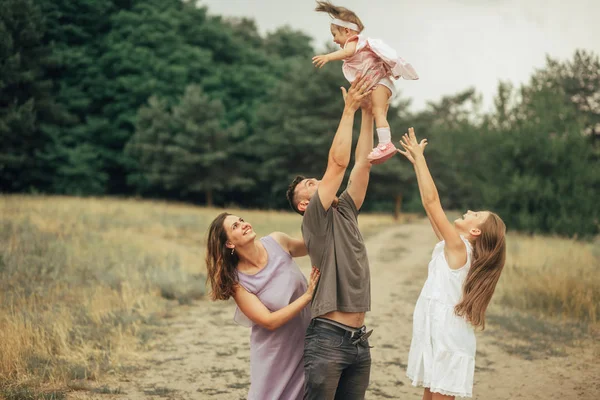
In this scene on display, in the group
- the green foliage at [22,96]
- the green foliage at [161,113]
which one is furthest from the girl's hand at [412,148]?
the green foliage at [22,96]

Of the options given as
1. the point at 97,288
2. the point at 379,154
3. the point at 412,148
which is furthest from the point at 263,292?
the point at 97,288

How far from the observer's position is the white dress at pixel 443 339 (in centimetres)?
329

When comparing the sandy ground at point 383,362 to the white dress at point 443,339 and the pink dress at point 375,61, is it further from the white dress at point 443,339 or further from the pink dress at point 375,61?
the pink dress at point 375,61

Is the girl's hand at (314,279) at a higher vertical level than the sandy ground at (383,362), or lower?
higher

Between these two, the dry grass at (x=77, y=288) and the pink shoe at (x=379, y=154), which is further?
the dry grass at (x=77, y=288)

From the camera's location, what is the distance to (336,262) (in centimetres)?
313

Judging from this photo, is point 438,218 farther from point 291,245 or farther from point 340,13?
point 340,13

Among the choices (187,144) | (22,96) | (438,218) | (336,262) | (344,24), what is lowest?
(336,262)

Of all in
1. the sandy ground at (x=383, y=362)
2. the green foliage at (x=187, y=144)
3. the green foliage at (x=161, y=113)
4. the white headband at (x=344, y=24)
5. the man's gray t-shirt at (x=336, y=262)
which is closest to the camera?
the man's gray t-shirt at (x=336, y=262)

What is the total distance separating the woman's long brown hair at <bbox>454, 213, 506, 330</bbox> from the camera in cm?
331

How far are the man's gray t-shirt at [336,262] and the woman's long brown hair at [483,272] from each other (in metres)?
0.63

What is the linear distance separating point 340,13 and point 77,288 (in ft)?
21.9

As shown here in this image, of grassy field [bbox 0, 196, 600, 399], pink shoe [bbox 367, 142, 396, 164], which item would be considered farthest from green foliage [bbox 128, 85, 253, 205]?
pink shoe [bbox 367, 142, 396, 164]

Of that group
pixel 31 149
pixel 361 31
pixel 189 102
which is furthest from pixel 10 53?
pixel 361 31
